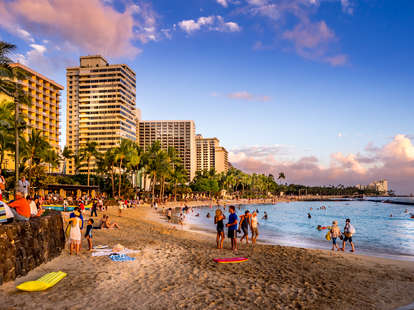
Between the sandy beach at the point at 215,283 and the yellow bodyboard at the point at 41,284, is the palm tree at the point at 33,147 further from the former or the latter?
the yellow bodyboard at the point at 41,284

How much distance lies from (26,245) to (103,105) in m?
124

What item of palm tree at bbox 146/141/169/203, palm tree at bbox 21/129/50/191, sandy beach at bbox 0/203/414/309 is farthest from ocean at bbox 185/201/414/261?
palm tree at bbox 21/129/50/191

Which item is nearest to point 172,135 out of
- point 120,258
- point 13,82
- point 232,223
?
point 13,82

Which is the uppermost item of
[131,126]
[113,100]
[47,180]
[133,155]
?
[113,100]

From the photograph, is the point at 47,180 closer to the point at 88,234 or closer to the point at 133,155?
the point at 133,155

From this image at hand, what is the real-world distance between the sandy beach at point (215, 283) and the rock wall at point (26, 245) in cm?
27

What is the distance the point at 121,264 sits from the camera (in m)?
10.0

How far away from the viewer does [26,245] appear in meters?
8.16

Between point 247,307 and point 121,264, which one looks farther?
point 121,264

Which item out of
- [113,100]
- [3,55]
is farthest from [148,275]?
[113,100]

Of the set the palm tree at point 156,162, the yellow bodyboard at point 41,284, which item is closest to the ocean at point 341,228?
the yellow bodyboard at point 41,284

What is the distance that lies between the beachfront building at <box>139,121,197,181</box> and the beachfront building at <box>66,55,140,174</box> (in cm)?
6413

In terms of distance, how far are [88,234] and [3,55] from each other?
1140cm

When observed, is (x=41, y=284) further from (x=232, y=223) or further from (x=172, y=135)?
(x=172, y=135)
